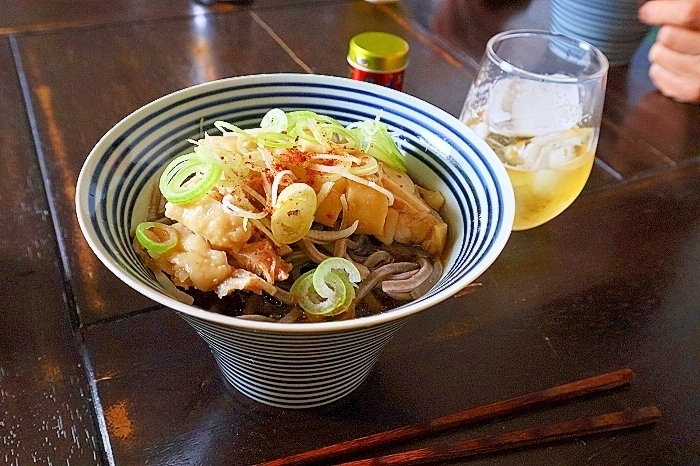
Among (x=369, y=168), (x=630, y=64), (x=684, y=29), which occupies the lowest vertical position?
(x=630, y=64)

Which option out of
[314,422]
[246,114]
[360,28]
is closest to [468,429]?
[314,422]

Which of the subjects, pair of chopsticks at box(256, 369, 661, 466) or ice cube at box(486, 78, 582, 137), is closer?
pair of chopsticks at box(256, 369, 661, 466)

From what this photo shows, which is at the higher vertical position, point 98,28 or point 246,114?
point 246,114

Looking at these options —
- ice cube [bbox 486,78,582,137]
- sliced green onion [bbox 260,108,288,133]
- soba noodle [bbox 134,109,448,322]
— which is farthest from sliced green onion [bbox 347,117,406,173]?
ice cube [bbox 486,78,582,137]

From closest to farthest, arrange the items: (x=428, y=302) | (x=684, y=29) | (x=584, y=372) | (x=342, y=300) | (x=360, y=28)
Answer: (x=428, y=302), (x=342, y=300), (x=584, y=372), (x=684, y=29), (x=360, y=28)

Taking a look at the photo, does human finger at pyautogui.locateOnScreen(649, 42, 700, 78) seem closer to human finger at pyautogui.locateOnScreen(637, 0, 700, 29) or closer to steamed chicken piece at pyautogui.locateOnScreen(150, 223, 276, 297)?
human finger at pyautogui.locateOnScreen(637, 0, 700, 29)

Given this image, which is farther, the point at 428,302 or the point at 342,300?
the point at 342,300

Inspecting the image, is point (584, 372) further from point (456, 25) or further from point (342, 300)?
point (456, 25)
